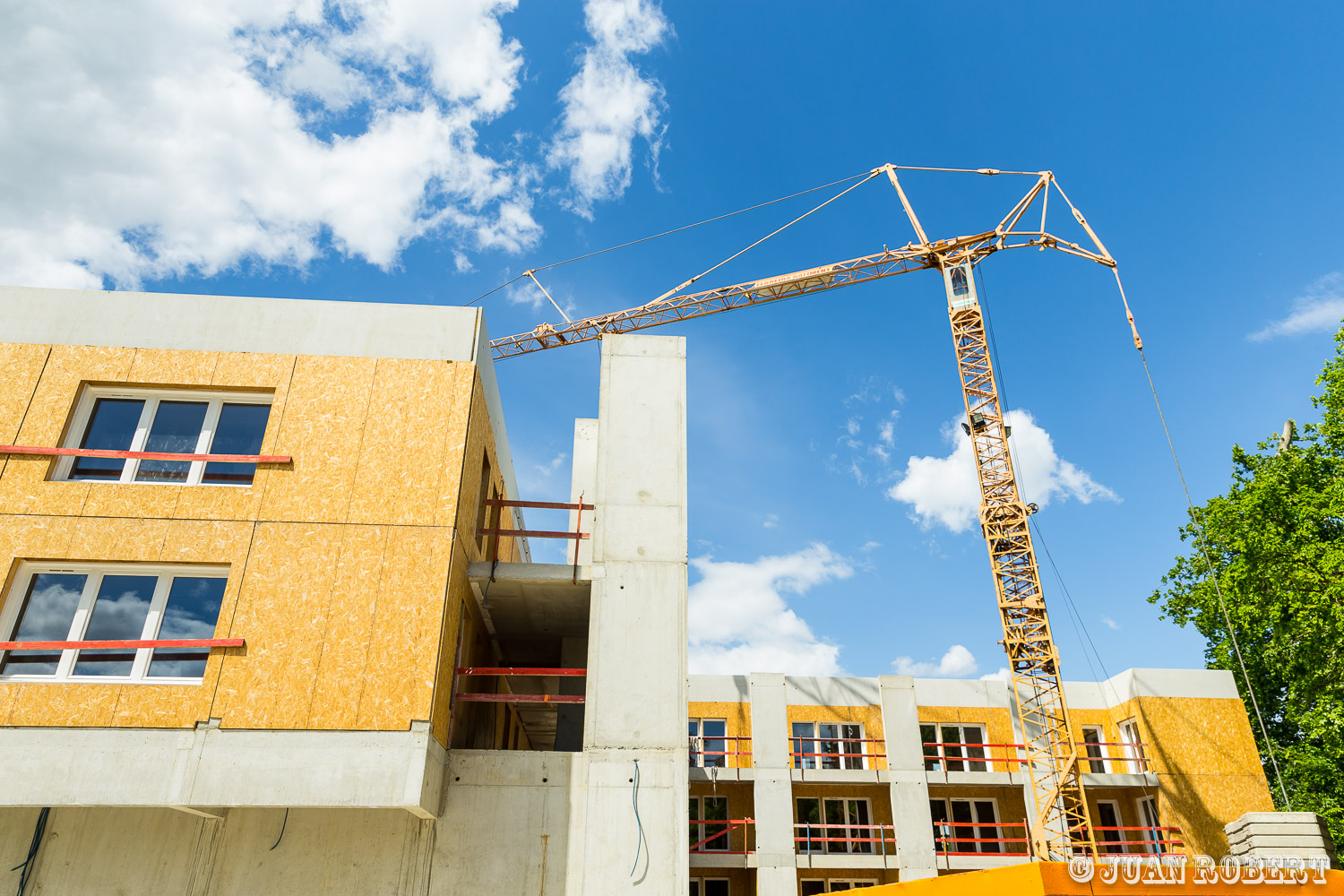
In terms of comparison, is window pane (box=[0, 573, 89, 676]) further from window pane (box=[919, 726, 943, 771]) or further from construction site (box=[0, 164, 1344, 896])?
window pane (box=[919, 726, 943, 771])

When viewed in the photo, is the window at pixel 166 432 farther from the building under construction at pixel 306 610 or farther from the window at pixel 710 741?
the window at pixel 710 741

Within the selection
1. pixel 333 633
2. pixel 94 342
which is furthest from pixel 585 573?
pixel 94 342

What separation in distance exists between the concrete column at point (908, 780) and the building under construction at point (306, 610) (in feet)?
32.9

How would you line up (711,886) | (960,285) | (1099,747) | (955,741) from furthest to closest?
(960,285)
(1099,747)
(955,741)
(711,886)

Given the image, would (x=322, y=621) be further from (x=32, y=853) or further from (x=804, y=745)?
(x=804, y=745)

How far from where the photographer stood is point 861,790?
24859mm

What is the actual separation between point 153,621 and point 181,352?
15.8 feet

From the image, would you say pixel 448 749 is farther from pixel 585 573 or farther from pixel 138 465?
pixel 138 465

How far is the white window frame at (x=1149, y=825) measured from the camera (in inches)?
928

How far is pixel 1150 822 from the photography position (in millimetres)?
24922

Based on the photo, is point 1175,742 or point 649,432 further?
point 1175,742

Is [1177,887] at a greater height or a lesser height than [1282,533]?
lesser

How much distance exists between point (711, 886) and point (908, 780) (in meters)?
7.26

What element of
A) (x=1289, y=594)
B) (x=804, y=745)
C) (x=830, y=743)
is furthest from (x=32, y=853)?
(x=1289, y=594)
